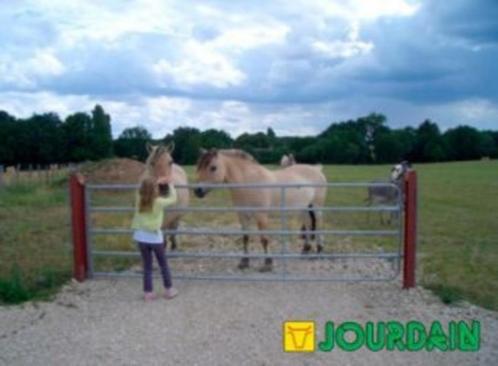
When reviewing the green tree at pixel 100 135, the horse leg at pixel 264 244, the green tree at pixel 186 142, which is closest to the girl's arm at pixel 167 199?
the horse leg at pixel 264 244

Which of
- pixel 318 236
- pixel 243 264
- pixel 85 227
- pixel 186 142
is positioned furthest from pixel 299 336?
pixel 186 142

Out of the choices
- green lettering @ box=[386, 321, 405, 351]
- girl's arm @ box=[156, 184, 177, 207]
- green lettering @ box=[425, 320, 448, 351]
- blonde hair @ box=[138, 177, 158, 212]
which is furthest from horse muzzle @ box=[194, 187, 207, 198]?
green lettering @ box=[425, 320, 448, 351]

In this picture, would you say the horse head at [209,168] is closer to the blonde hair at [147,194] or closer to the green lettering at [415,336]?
the blonde hair at [147,194]

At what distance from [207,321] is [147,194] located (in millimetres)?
1740

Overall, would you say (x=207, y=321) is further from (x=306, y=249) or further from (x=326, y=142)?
(x=326, y=142)

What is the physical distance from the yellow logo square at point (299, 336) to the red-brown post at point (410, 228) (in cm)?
195

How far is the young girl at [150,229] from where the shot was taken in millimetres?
6836

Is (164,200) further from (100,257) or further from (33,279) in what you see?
(100,257)

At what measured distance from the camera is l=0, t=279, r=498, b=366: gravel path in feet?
16.3

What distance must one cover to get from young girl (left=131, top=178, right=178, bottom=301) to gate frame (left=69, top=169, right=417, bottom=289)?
1.27 metres

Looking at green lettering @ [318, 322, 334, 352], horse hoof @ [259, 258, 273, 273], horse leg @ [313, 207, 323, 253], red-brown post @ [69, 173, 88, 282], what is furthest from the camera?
horse leg @ [313, 207, 323, 253]

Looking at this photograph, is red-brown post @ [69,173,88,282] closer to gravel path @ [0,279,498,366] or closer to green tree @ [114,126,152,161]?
gravel path @ [0,279,498,366]

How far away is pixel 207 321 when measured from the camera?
593 centimetres

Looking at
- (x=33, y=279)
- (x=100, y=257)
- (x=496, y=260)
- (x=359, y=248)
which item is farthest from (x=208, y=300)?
(x=496, y=260)
